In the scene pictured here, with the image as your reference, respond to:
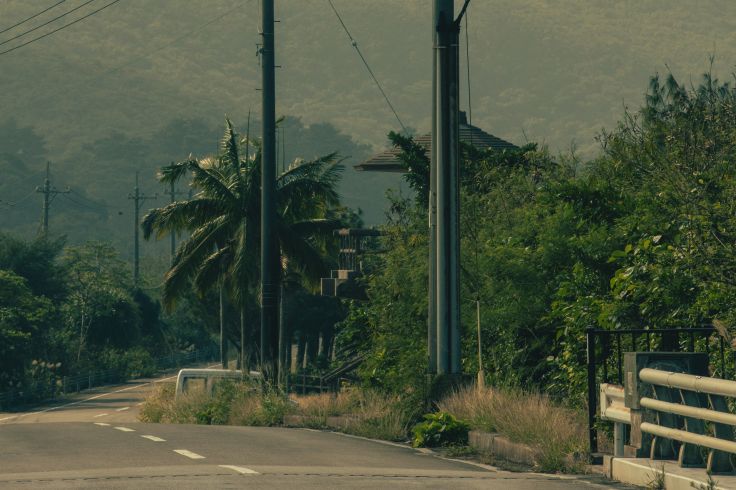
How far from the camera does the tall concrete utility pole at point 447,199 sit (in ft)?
56.6

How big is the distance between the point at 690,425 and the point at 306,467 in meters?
3.83

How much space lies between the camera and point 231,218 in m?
41.3

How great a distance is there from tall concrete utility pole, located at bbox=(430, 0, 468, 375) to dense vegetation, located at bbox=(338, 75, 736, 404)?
0.78m

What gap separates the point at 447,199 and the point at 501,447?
4.21 m

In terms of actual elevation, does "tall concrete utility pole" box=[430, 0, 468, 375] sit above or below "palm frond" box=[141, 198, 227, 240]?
below

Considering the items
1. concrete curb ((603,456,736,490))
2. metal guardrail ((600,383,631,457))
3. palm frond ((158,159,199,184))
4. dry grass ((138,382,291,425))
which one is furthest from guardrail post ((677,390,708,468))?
palm frond ((158,159,199,184))

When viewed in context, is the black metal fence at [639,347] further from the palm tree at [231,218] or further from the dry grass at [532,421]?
the palm tree at [231,218]

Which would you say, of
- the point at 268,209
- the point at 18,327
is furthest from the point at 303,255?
the point at 18,327

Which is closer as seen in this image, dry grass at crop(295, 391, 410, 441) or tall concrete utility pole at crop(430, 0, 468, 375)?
dry grass at crop(295, 391, 410, 441)

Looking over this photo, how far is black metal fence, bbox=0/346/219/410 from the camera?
63125 mm

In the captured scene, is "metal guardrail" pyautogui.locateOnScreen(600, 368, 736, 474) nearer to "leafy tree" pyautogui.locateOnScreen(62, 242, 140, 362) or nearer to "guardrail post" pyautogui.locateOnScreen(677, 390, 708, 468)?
"guardrail post" pyautogui.locateOnScreen(677, 390, 708, 468)

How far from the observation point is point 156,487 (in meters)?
11.1

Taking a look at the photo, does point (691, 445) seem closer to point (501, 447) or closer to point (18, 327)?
point (501, 447)

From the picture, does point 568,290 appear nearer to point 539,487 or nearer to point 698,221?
point 698,221
